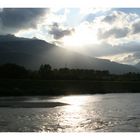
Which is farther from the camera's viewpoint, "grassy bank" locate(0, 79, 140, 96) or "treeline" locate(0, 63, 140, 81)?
"grassy bank" locate(0, 79, 140, 96)

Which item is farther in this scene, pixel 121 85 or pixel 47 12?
pixel 121 85

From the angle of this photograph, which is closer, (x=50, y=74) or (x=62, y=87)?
(x=50, y=74)

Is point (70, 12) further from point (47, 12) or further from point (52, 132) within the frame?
point (52, 132)

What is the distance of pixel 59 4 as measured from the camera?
14297mm

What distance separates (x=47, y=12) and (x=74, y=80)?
2879 centimetres

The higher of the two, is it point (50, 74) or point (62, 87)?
point (50, 74)

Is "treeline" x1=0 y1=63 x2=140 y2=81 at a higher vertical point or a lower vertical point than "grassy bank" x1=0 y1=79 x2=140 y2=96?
higher

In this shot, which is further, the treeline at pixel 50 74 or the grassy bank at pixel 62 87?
the grassy bank at pixel 62 87

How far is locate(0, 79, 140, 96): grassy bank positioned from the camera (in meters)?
42.6

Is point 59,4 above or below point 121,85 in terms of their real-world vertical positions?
above

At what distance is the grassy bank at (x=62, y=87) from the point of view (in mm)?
42625

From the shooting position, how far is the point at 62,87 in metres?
47.5

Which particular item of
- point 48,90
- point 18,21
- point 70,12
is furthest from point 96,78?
point 70,12
